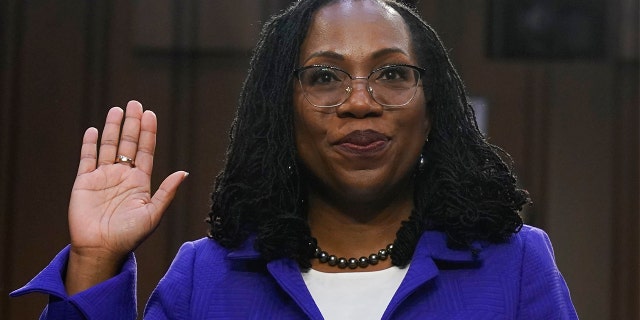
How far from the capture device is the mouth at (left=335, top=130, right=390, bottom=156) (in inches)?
58.4

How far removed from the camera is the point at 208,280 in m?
1.55

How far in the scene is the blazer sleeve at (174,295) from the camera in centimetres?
153

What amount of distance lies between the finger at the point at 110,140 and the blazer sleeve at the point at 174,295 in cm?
20

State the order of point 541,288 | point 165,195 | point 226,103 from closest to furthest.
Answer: point 541,288 → point 165,195 → point 226,103

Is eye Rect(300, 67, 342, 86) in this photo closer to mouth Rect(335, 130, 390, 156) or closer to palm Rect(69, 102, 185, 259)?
mouth Rect(335, 130, 390, 156)

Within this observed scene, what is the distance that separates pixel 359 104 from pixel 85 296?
497 millimetres

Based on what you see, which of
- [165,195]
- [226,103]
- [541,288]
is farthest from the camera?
[226,103]

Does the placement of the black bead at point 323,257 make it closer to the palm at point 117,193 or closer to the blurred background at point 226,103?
the palm at point 117,193

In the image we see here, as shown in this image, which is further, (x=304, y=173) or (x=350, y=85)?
(x=304, y=173)

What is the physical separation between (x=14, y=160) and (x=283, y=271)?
4.53 ft

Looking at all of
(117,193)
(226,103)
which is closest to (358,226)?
(117,193)

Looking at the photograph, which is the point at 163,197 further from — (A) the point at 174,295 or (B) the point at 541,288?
(B) the point at 541,288

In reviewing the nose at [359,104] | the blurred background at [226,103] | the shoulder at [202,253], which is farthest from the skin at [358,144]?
the blurred background at [226,103]

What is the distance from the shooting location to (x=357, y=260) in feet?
5.10
